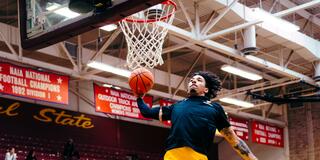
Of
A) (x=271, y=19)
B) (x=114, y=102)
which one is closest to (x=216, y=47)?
(x=271, y=19)

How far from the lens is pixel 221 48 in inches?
572

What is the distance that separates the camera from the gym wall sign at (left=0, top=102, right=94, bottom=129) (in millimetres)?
16797

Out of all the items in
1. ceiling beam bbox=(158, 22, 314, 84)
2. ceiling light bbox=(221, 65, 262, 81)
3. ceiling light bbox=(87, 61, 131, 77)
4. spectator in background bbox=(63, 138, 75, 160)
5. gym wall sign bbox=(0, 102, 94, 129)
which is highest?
ceiling beam bbox=(158, 22, 314, 84)

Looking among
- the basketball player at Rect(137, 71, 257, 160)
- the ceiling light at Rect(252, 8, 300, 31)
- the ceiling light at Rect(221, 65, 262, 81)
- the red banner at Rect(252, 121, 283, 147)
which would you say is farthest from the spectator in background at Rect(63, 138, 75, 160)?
the basketball player at Rect(137, 71, 257, 160)

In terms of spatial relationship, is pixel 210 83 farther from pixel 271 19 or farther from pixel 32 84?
pixel 32 84

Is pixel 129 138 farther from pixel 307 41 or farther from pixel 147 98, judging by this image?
pixel 307 41

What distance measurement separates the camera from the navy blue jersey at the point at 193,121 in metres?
4.13

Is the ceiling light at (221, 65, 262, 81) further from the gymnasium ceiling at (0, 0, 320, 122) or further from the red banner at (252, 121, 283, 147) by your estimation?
the red banner at (252, 121, 283, 147)

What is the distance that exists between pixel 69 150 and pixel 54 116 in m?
1.42

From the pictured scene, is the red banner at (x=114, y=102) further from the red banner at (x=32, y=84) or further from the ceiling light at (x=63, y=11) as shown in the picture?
the ceiling light at (x=63, y=11)

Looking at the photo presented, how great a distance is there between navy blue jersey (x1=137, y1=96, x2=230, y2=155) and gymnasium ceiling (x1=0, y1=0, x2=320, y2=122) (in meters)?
8.35

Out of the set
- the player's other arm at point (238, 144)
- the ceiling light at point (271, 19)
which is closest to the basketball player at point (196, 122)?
the player's other arm at point (238, 144)

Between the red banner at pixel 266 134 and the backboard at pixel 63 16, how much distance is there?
44.8ft

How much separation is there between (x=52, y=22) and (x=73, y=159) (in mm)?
10424
